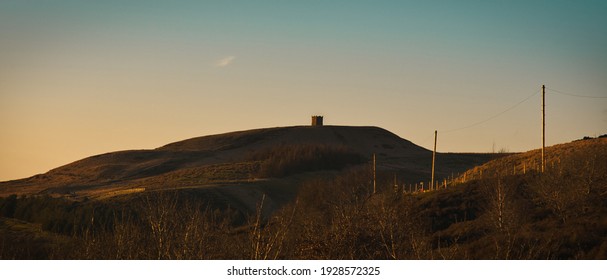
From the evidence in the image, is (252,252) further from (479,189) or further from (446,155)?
(446,155)

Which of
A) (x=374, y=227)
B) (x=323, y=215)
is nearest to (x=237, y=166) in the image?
(x=323, y=215)

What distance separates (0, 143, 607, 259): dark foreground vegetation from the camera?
1270 inches

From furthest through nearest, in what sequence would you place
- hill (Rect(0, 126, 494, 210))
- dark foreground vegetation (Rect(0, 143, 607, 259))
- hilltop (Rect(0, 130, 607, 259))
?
hill (Rect(0, 126, 494, 210)), hilltop (Rect(0, 130, 607, 259)), dark foreground vegetation (Rect(0, 143, 607, 259))

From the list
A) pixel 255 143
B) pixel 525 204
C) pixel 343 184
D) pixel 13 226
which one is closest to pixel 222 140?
pixel 255 143

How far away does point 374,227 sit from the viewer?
3875 centimetres

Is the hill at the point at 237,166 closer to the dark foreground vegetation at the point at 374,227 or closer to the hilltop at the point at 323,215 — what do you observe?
the hilltop at the point at 323,215

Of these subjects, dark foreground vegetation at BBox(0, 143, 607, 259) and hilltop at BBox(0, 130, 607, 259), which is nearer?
dark foreground vegetation at BBox(0, 143, 607, 259)

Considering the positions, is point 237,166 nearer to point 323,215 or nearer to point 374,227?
point 323,215

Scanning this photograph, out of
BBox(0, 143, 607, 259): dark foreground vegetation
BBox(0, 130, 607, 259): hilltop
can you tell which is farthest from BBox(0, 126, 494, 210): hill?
BBox(0, 143, 607, 259): dark foreground vegetation

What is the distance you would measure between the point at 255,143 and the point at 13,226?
120710mm

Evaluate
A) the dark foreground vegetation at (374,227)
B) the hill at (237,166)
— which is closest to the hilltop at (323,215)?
the dark foreground vegetation at (374,227)

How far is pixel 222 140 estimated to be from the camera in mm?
195375

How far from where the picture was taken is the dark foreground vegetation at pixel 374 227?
32.2 m

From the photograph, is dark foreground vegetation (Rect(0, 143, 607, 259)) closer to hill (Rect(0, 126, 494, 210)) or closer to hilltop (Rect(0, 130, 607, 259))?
hilltop (Rect(0, 130, 607, 259))
